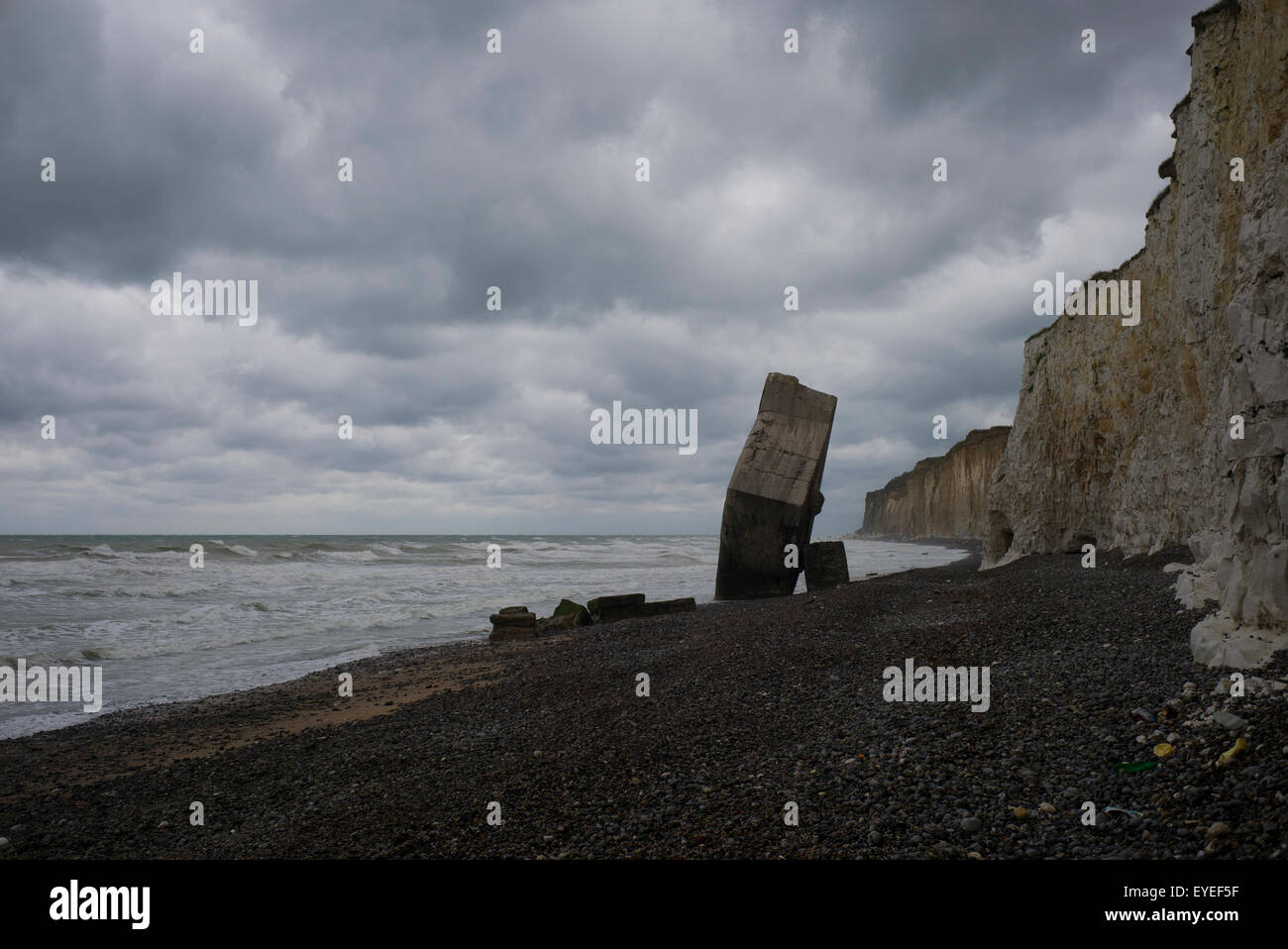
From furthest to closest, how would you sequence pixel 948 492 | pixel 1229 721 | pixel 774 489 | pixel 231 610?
pixel 948 492, pixel 231 610, pixel 774 489, pixel 1229 721

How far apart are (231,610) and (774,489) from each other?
13.3 meters

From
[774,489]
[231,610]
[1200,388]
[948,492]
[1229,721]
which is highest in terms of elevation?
[948,492]

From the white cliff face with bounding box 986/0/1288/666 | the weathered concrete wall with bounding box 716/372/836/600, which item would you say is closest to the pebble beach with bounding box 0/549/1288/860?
the white cliff face with bounding box 986/0/1288/666

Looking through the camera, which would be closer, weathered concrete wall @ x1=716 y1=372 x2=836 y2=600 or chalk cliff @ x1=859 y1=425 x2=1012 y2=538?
weathered concrete wall @ x1=716 y1=372 x2=836 y2=600

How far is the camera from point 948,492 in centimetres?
6862

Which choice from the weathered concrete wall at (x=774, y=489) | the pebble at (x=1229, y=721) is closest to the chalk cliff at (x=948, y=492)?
the weathered concrete wall at (x=774, y=489)

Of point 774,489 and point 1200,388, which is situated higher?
point 1200,388

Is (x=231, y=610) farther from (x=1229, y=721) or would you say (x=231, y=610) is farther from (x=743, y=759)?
(x=1229, y=721)

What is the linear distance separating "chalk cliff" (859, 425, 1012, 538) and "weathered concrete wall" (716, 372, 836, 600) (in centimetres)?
3043

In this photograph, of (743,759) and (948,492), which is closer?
(743,759)

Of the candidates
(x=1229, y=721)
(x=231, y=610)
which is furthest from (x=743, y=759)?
(x=231, y=610)

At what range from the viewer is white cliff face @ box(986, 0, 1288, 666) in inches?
173

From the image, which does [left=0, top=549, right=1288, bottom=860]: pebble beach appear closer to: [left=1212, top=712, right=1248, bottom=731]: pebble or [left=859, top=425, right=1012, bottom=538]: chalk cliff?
[left=1212, top=712, right=1248, bottom=731]: pebble

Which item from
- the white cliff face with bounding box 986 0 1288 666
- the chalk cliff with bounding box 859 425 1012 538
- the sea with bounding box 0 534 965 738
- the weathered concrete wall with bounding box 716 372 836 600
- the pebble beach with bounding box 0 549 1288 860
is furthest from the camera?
the chalk cliff with bounding box 859 425 1012 538
